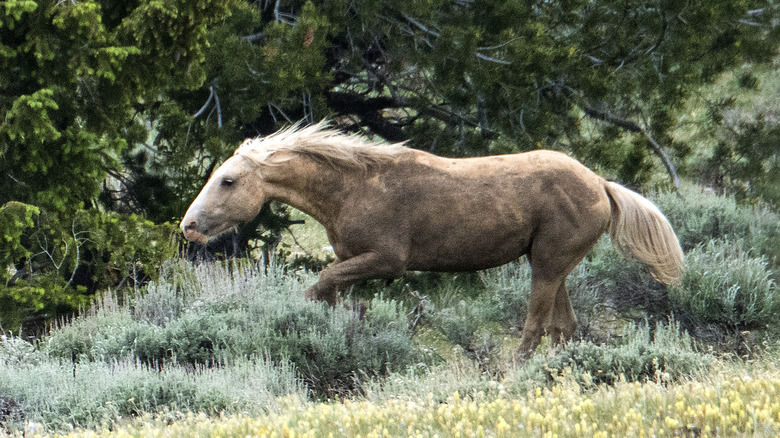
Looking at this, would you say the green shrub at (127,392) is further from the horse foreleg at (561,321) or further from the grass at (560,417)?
the horse foreleg at (561,321)

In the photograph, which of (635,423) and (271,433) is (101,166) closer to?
(271,433)

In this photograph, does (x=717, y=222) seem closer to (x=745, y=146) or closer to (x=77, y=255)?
(x=745, y=146)

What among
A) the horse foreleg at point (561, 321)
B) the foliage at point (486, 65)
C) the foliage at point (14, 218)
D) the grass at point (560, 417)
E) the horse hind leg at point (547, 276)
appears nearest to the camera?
the grass at point (560, 417)

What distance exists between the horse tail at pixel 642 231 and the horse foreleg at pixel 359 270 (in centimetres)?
170

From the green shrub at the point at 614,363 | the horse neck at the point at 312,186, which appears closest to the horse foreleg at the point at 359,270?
the horse neck at the point at 312,186

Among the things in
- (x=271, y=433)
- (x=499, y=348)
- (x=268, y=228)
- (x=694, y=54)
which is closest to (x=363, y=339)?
(x=499, y=348)

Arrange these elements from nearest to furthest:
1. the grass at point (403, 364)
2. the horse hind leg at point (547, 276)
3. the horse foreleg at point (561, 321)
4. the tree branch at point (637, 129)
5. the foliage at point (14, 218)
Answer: the grass at point (403, 364)
the horse hind leg at point (547, 276)
the horse foreleg at point (561, 321)
the foliage at point (14, 218)
the tree branch at point (637, 129)

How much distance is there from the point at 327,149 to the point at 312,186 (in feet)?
0.96

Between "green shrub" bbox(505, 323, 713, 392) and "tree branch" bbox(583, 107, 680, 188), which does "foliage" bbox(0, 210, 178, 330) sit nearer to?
"green shrub" bbox(505, 323, 713, 392)

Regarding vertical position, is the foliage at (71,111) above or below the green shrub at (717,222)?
above

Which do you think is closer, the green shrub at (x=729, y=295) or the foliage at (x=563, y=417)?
the foliage at (x=563, y=417)

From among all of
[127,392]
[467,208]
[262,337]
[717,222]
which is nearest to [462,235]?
[467,208]

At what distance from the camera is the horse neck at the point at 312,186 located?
6.74 meters

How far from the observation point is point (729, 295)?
26.4 ft
